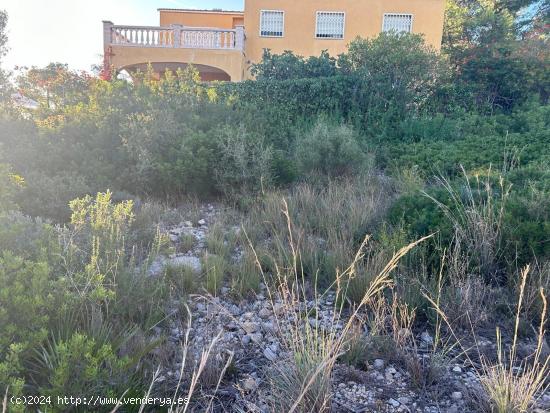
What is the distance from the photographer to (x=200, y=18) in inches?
850

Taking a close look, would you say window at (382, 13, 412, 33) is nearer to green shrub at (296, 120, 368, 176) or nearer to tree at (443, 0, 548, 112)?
tree at (443, 0, 548, 112)

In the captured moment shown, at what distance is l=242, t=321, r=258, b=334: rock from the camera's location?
281 centimetres

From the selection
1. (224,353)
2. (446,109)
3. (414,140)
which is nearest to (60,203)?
(224,353)

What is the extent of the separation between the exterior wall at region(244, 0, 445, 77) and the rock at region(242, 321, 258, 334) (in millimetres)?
16870

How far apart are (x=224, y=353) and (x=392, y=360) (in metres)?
0.99

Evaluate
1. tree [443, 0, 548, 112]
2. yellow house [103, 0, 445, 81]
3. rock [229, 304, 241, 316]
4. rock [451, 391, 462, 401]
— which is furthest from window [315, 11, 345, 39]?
rock [451, 391, 462, 401]

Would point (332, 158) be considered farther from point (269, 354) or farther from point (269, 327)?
point (269, 354)

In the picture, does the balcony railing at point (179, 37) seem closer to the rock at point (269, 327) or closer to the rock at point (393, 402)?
the rock at point (269, 327)

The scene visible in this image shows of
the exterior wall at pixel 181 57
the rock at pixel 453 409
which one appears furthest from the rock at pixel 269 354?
the exterior wall at pixel 181 57

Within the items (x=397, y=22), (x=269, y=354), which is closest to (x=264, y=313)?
(x=269, y=354)

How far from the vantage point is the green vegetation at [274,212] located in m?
2.15

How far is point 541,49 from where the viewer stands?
13180mm

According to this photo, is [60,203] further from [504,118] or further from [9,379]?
[504,118]

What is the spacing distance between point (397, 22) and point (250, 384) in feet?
62.3
